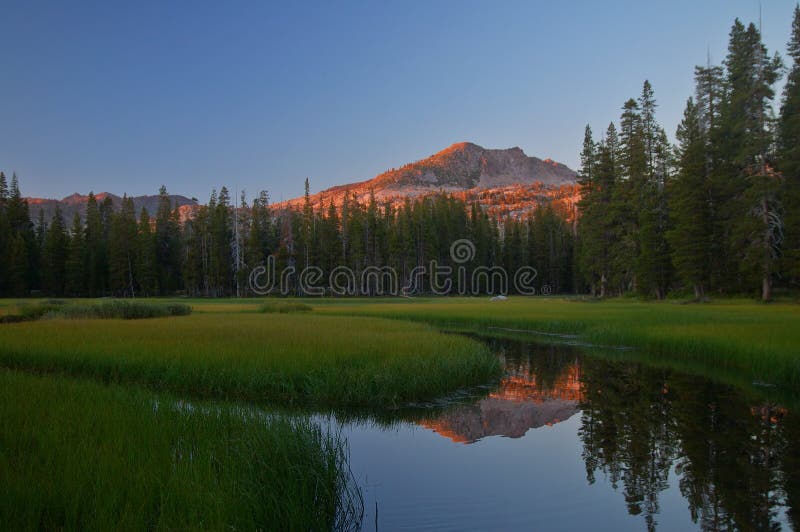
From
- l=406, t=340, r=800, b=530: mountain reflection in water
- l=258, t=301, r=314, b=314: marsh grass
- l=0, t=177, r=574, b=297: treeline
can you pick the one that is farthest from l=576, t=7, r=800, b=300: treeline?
l=0, t=177, r=574, b=297: treeline

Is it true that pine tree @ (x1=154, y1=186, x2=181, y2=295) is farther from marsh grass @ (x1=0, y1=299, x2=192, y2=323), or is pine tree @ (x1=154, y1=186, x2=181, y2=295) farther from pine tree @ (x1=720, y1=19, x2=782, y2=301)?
pine tree @ (x1=720, y1=19, x2=782, y2=301)

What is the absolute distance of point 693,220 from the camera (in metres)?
40.0

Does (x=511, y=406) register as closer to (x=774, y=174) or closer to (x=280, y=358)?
(x=280, y=358)

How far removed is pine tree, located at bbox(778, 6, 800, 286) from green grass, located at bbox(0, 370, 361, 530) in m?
36.3

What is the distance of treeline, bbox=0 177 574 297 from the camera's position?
7275 centimetres

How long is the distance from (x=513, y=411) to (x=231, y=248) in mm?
80050

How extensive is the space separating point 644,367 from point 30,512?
18.8 metres

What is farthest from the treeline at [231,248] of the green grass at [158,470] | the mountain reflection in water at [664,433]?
the green grass at [158,470]

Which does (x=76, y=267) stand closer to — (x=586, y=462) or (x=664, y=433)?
(x=586, y=462)

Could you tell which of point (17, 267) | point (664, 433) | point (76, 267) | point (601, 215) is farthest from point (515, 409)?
point (76, 267)

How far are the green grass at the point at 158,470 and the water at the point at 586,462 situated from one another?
1.33 metres

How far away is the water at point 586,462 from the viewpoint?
697 cm

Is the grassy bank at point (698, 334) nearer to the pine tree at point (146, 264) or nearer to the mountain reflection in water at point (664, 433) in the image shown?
the mountain reflection in water at point (664, 433)

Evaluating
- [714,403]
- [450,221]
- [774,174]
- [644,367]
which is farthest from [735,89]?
[450,221]
